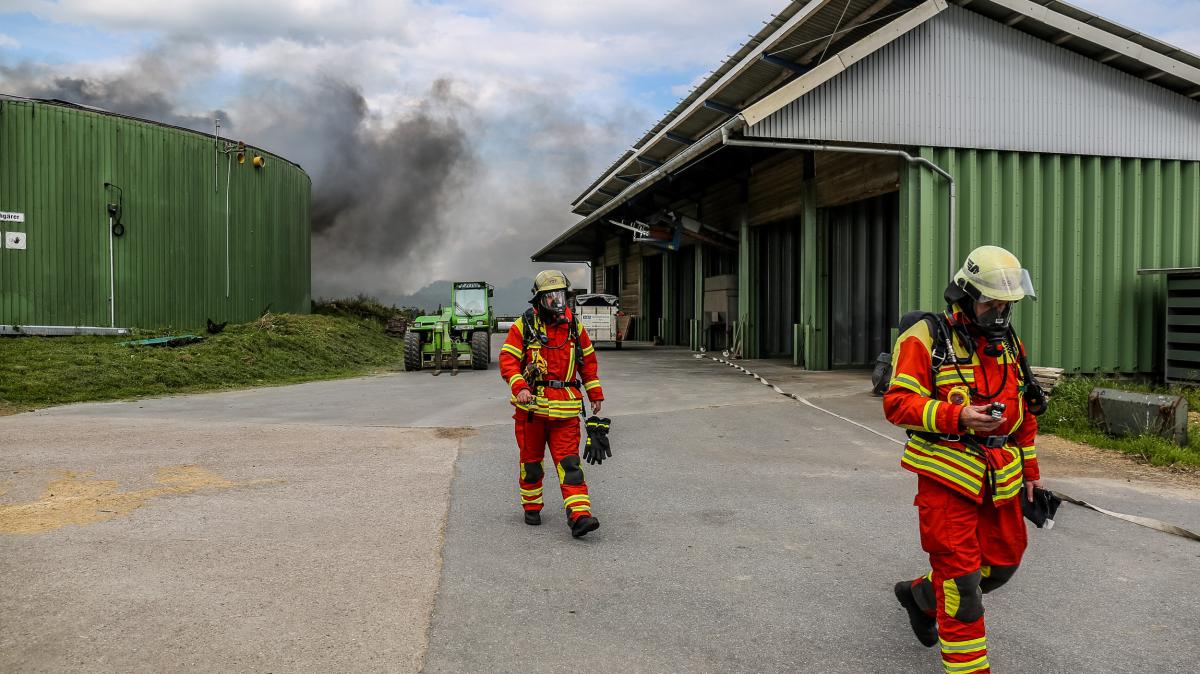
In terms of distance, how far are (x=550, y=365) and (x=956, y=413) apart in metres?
3.17

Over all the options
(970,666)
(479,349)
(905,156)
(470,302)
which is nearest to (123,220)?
(470,302)

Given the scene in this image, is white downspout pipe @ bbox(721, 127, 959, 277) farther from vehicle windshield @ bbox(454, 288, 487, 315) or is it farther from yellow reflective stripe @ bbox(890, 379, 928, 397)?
yellow reflective stripe @ bbox(890, 379, 928, 397)

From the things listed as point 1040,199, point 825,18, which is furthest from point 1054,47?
point 825,18

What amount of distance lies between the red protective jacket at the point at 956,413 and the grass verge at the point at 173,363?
13.9 m

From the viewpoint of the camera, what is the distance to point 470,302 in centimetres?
2188

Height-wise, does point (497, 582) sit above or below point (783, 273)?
below

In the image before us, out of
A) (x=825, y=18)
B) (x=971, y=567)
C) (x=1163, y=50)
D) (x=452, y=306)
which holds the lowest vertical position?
(x=971, y=567)

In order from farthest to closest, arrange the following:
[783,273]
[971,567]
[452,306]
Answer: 1. [783,273]
2. [452,306]
3. [971,567]

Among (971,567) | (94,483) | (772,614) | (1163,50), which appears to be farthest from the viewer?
(1163,50)

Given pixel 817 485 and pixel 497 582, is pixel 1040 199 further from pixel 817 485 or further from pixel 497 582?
pixel 497 582

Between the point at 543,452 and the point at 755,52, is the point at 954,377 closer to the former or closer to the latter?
the point at 543,452

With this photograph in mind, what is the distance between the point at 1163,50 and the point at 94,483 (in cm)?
1808

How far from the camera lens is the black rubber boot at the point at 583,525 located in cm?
542

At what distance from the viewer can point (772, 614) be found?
4.12 m
